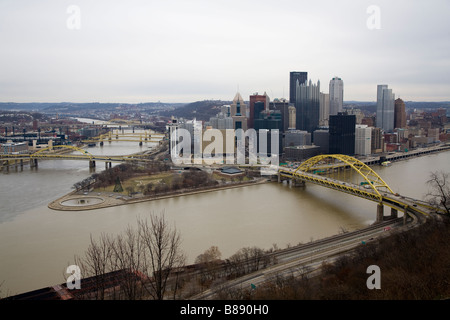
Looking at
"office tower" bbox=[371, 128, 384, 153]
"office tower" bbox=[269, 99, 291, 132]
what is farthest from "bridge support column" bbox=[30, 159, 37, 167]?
"office tower" bbox=[371, 128, 384, 153]

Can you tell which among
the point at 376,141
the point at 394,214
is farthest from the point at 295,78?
the point at 394,214

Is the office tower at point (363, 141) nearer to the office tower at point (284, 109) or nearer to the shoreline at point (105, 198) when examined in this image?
the office tower at point (284, 109)

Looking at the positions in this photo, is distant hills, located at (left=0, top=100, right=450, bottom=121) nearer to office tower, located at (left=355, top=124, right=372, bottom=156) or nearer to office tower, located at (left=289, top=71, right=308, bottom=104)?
office tower, located at (left=289, top=71, right=308, bottom=104)

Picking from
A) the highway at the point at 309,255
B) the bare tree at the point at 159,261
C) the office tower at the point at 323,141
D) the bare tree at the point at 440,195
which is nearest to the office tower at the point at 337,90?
the office tower at the point at 323,141

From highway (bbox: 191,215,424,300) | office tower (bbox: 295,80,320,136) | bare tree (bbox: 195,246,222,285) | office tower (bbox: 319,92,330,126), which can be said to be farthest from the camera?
office tower (bbox: 319,92,330,126)

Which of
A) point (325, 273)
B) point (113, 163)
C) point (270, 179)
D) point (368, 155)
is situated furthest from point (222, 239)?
point (368, 155)
